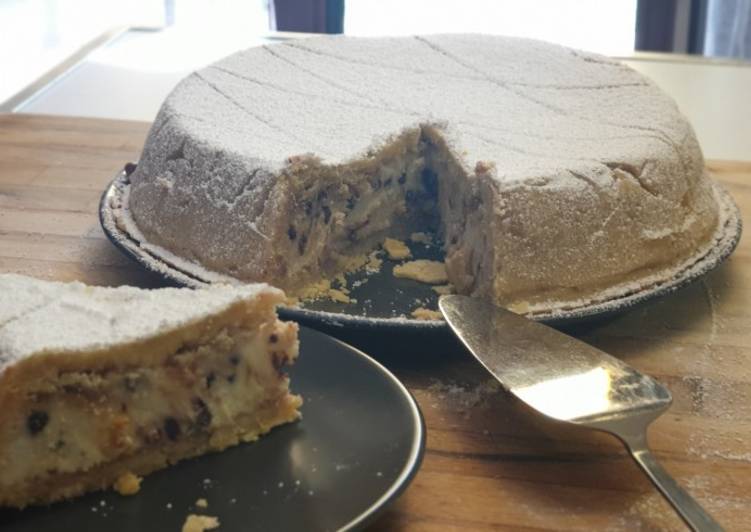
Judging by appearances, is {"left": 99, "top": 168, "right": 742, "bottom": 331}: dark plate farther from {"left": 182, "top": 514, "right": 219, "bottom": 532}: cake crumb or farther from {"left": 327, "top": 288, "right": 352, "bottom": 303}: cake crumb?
{"left": 182, "top": 514, "right": 219, "bottom": 532}: cake crumb

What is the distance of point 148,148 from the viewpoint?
247cm

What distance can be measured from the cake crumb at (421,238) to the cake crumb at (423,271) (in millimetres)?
165

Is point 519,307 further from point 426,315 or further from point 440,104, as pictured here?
point 440,104

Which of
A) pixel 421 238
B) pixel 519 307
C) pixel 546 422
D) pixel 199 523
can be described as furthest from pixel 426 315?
pixel 199 523

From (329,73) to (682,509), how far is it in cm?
158

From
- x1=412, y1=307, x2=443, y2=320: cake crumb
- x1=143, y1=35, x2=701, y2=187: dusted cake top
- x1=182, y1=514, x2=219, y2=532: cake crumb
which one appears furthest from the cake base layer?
x1=143, y1=35, x2=701, y2=187: dusted cake top

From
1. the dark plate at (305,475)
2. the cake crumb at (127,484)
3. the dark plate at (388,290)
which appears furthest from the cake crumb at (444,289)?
the cake crumb at (127,484)

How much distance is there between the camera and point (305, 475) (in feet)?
5.16

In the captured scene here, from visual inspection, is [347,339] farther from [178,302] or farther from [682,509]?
[682,509]

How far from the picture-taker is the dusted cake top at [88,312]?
61.0 inches

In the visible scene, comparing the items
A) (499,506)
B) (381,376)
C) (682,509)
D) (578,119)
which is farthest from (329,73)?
(682,509)

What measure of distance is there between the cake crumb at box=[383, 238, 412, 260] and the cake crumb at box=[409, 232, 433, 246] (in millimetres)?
37

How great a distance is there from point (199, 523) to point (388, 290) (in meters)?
0.86

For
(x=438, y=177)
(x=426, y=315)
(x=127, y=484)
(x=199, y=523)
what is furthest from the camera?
(x=438, y=177)
